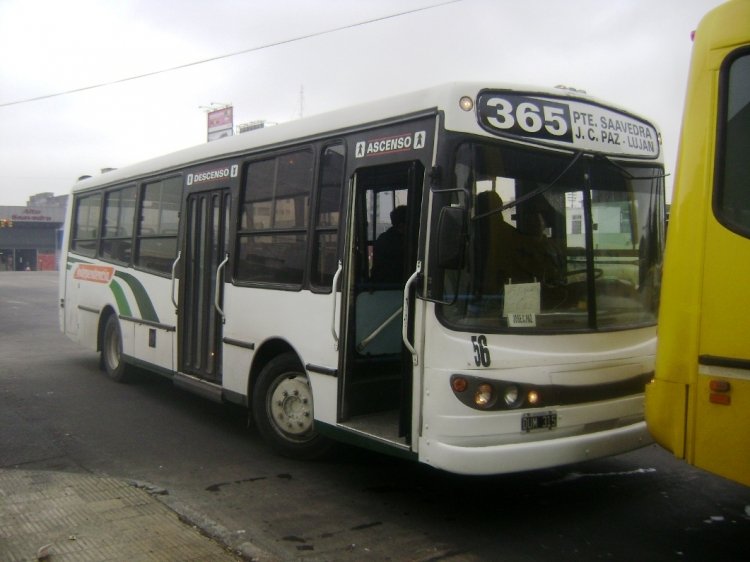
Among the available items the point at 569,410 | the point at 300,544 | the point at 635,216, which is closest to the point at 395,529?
the point at 300,544

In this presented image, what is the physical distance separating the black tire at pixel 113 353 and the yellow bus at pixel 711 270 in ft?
25.3

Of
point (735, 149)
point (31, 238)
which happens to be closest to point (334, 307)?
point (735, 149)

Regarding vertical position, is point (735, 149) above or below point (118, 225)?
above

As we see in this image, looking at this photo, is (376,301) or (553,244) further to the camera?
(376,301)

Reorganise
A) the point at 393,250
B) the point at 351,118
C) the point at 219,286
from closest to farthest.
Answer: the point at 351,118
the point at 393,250
the point at 219,286

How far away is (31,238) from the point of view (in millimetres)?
72625

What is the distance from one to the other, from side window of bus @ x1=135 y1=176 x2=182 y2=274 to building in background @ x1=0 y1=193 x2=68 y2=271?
2647 inches

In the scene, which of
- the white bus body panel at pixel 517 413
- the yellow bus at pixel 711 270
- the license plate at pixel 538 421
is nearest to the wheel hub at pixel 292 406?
the white bus body panel at pixel 517 413

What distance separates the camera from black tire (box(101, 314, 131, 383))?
10.1 m

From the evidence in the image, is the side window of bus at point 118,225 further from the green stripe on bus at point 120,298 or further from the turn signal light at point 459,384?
the turn signal light at point 459,384

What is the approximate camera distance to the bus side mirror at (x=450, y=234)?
464cm

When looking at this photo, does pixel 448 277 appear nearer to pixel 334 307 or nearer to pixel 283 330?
pixel 334 307

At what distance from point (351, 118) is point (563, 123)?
1.61 meters

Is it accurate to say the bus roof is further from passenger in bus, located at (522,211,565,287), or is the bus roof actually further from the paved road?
the paved road
